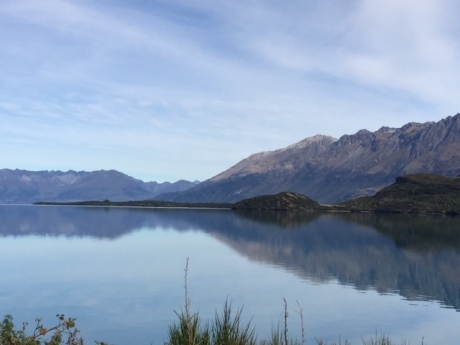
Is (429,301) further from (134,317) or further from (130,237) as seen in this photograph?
(130,237)

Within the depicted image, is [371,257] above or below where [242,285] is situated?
below

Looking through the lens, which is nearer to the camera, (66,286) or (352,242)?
(66,286)

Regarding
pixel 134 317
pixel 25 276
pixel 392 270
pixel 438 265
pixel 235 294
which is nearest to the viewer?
pixel 134 317

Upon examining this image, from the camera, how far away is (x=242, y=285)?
200ft

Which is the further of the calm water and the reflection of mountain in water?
Answer: the reflection of mountain in water

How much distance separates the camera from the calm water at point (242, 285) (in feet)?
139

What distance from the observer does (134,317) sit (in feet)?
140

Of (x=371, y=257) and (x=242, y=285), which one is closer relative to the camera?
(x=242, y=285)

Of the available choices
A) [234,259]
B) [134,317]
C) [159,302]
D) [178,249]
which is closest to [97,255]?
[178,249]

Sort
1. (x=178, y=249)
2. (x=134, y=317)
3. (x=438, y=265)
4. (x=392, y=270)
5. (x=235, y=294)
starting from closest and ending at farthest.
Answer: (x=134, y=317), (x=235, y=294), (x=392, y=270), (x=438, y=265), (x=178, y=249)

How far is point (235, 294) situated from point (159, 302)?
9.97m

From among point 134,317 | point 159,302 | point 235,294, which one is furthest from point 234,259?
point 134,317

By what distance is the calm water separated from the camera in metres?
42.2

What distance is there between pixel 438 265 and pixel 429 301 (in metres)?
33.1
